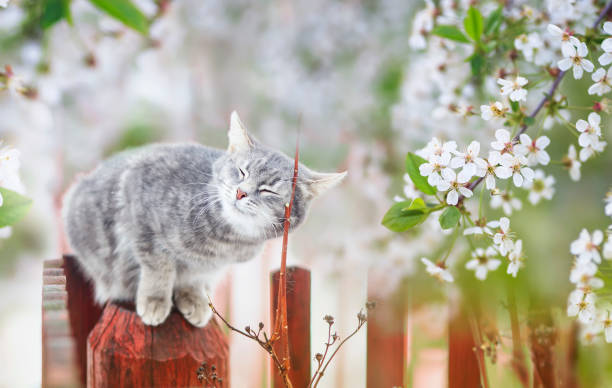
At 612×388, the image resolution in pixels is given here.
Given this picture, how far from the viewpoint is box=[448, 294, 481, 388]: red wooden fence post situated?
683 mm

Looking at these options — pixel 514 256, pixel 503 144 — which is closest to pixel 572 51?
pixel 503 144

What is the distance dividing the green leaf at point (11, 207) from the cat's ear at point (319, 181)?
0.29 m

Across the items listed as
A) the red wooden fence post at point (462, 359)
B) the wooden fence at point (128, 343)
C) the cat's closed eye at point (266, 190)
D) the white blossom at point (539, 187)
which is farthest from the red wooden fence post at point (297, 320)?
the white blossom at point (539, 187)

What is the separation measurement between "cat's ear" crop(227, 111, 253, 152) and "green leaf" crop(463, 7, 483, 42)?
311mm

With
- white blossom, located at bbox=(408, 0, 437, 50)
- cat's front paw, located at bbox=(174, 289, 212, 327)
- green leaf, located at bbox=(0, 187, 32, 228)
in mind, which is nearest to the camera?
green leaf, located at bbox=(0, 187, 32, 228)

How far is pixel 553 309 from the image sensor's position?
2.28 ft

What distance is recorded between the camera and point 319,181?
53cm

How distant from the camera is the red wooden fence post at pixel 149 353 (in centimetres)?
54

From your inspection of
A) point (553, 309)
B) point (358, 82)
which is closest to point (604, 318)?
point (553, 309)

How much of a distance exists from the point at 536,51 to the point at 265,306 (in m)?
0.49

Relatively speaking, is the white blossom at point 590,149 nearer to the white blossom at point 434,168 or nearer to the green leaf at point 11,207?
the white blossom at point 434,168

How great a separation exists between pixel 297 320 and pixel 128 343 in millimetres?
195

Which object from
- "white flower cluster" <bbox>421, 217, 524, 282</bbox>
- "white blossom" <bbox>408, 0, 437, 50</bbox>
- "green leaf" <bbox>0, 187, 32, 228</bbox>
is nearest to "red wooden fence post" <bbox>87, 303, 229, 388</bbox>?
"green leaf" <bbox>0, 187, 32, 228</bbox>

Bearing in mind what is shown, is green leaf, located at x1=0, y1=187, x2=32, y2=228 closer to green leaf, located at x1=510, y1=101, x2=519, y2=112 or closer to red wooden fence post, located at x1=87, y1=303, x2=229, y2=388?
red wooden fence post, located at x1=87, y1=303, x2=229, y2=388
